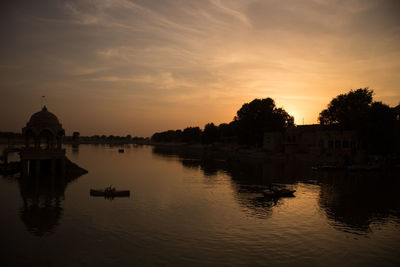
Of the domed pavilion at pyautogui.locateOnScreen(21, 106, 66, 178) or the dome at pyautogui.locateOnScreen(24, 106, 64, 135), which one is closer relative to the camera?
the domed pavilion at pyautogui.locateOnScreen(21, 106, 66, 178)

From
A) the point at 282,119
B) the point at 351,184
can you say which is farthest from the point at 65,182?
the point at 282,119

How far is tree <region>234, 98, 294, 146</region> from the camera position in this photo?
12331cm

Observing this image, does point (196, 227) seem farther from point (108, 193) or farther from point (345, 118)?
point (345, 118)

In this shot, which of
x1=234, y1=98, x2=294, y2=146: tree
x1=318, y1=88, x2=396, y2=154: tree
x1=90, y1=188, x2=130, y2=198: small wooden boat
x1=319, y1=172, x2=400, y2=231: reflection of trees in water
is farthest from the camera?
x1=234, y1=98, x2=294, y2=146: tree

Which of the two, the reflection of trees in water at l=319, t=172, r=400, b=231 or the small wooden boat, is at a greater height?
the small wooden boat

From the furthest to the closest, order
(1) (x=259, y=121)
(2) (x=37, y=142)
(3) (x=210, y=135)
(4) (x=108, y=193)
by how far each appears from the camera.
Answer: (3) (x=210, y=135) → (1) (x=259, y=121) → (2) (x=37, y=142) → (4) (x=108, y=193)

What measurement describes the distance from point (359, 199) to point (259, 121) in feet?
280

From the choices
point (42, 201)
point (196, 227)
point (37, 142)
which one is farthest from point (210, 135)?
point (196, 227)

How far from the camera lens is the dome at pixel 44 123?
49.7 meters

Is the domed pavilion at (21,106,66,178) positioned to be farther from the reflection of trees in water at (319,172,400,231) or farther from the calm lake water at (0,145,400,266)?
the reflection of trees in water at (319,172,400,231)

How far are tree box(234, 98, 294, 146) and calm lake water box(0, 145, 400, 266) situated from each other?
259ft

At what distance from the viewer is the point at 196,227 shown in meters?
26.4

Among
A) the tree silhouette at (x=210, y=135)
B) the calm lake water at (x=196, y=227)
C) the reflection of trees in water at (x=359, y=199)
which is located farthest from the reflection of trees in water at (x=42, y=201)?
the tree silhouette at (x=210, y=135)

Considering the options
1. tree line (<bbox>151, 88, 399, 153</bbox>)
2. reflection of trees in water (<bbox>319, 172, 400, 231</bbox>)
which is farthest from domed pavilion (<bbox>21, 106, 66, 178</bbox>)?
tree line (<bbox>151, 88, 399, 153</bbox>)
